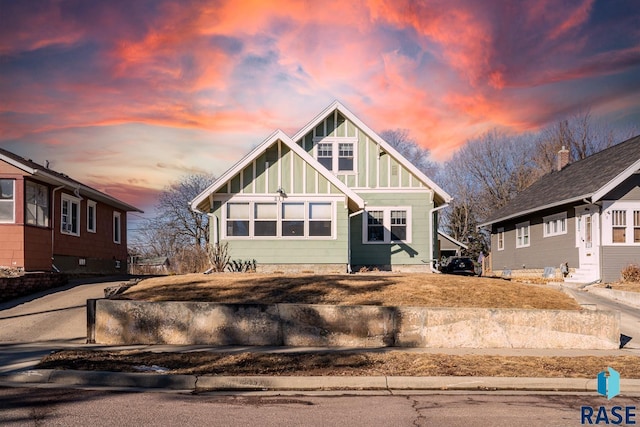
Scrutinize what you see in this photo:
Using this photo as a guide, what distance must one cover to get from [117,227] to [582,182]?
23705 millimetres

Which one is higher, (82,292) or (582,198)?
(582,198)

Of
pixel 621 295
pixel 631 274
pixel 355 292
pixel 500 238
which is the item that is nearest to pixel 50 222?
pixel 355 292

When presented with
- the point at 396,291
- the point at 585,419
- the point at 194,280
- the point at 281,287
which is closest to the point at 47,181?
the point at 194,280

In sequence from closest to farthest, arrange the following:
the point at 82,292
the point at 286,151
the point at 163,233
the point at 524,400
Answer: the point at 524,400
the point at 82,292
the point at 286,151
the point at 163,233

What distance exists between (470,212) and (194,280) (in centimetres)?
4325

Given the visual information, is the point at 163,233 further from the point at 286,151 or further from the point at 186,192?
the point at 286,151

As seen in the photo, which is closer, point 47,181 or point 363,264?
point 47,181

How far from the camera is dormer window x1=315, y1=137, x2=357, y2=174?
89.5 ft

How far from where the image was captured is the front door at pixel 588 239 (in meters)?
24.3

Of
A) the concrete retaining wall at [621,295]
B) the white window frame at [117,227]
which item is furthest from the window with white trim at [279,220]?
the white window frame at [117,227]

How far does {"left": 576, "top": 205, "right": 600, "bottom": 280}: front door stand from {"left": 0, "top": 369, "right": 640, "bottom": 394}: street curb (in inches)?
652

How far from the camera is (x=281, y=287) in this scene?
1485 cm

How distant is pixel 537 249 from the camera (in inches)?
1204

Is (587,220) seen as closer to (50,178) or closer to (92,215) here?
(50,178)
